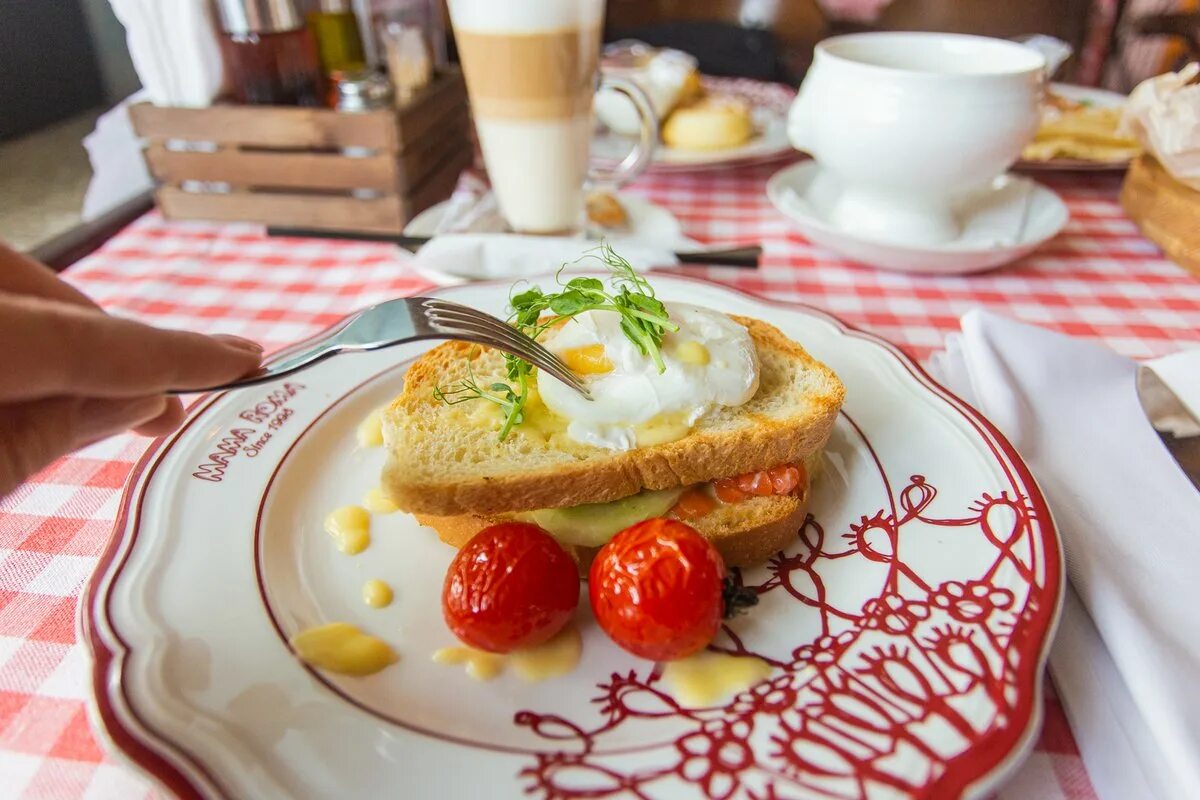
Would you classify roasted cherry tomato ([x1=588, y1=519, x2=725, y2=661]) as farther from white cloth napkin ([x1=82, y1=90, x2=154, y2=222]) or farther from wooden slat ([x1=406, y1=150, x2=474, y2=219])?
white cloth napkin ([x1=82, y1=90, x2=154, y2=222])

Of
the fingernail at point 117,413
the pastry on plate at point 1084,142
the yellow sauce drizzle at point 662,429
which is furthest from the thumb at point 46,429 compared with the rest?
the pastry on plate at point 1084,142

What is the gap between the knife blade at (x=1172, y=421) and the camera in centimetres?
114

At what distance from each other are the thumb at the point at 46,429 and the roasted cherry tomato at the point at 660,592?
62 centimetres

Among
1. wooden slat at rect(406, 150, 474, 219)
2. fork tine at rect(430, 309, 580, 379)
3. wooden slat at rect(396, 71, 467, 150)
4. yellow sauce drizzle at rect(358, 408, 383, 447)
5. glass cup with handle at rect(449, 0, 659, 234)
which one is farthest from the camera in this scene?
wooden slat at rect(406, 150, 474, 219)

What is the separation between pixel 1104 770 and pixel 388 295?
1.65 meters

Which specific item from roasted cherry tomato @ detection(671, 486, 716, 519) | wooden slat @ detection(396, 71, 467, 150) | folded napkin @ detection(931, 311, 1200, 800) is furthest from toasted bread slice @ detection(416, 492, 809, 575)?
wooden slat @ detection(396, 71, 467, 150)

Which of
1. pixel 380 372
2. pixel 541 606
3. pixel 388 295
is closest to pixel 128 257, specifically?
pixel 388 295

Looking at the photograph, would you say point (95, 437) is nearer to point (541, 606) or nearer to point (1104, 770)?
point (541, 606)

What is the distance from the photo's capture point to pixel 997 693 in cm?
78

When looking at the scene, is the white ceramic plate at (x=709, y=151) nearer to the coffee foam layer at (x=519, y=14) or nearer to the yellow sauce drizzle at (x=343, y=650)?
the coffee foam layer at (x=519, y=14)

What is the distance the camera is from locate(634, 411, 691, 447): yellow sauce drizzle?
3.68ft

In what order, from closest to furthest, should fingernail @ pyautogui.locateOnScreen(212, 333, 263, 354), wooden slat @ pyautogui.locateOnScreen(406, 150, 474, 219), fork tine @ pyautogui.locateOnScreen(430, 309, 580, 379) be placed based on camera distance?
fingernail @ pyautogui.locateOnScreen(212, 333, 263, 354)
fork tine @ pyautogui.locateOnScreen(430, 309, 580, 379)
wooden slat @ pyautogui.locateOnScreen(406, 150, 474, 219)

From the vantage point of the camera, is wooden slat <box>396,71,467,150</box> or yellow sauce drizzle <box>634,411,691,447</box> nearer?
yellow sauce drizzle <box>634,411,691,447</box>

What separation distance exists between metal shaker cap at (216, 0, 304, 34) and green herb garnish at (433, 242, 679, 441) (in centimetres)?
141
